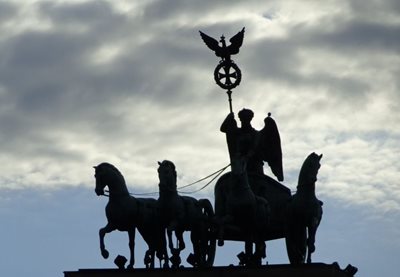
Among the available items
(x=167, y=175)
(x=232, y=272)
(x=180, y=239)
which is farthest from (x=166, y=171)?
(x=232, y=272)

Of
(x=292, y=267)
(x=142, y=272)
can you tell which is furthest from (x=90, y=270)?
(x=292, y=267)

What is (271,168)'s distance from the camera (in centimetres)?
5216

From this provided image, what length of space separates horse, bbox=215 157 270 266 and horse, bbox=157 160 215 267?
54 cm

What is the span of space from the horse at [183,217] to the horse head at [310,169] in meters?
2.63

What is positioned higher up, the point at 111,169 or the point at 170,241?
the point at 111,169

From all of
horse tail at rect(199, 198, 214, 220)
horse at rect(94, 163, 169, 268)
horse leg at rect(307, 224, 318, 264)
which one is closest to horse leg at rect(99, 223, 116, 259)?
horse at rect(94, 163, 169, 268)

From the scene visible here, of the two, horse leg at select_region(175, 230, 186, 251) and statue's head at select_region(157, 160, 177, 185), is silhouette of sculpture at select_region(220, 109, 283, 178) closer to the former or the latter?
horse leg at select_region(175, 230, 186, 251)

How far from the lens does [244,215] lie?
1940 inches

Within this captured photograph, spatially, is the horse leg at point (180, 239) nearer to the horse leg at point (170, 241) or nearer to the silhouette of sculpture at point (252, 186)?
the horse leg at point (170, 241)

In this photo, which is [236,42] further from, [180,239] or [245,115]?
[180,239]

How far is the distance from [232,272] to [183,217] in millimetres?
1858

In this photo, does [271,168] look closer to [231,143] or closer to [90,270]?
[231,143]

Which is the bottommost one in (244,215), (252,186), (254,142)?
(244,215)

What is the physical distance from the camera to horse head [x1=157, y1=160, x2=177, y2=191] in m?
49.0
